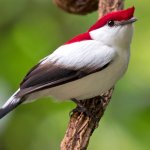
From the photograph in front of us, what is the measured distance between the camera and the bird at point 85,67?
3.46m

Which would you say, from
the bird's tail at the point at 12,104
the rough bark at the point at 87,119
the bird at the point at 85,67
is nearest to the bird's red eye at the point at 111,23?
the bird at the point at 85,67

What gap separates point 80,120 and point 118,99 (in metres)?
0.49

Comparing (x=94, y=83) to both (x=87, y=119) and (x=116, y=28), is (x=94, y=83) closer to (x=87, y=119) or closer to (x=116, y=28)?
(x=87, y=119)

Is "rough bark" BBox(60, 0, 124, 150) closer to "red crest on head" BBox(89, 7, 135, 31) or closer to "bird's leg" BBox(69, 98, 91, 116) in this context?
"bird's leg" BBox(69, 98, 91, 116)

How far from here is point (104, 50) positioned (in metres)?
3.54

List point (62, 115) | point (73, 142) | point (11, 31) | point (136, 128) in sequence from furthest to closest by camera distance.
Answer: point (11, 31)
point (62, 115)
point (136, 128)
point (73, 142)

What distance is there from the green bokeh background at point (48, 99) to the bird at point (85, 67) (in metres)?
0.35

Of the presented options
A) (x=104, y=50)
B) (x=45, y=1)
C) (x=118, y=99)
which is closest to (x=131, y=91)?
(x=118, y=99)

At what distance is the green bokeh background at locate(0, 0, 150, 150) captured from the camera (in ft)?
12.7

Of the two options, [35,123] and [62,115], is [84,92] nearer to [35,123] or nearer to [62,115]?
[62,115]

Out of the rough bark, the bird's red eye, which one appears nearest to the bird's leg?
the rough bark

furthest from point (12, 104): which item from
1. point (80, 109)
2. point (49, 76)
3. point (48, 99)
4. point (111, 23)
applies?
point (48, 99)

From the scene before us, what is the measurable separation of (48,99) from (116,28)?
797mm

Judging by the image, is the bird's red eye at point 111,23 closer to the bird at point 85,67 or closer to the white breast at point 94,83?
the bird at point 85,67
